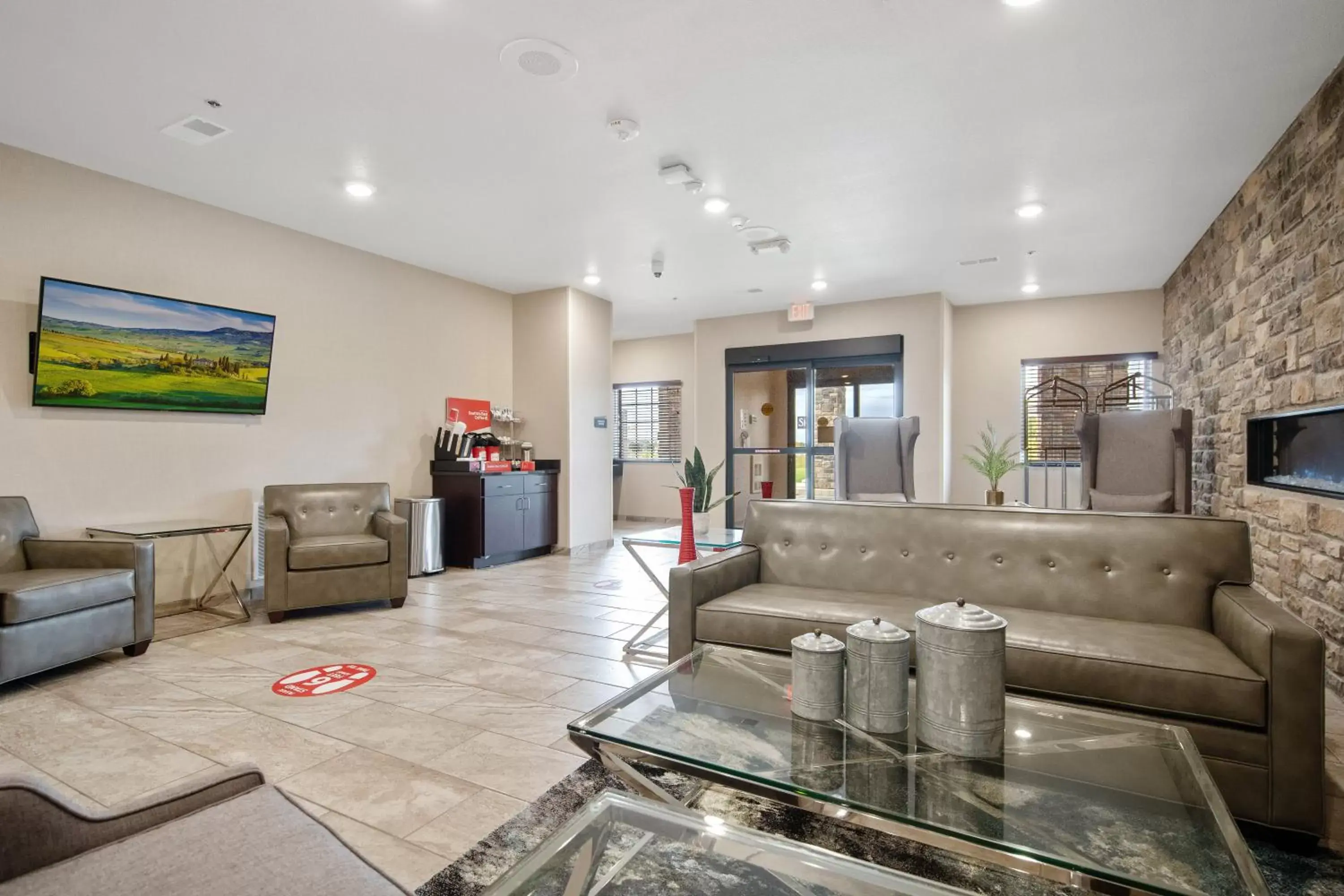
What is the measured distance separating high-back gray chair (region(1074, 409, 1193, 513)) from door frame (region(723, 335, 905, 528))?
285 cm

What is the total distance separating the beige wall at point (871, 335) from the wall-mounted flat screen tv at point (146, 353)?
4937 millimetres

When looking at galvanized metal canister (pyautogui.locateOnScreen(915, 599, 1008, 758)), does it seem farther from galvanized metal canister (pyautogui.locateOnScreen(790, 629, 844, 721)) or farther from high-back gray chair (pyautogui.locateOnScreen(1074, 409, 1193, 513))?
high-back gray chair (pyautogui.locateOnScreen(1074, 409, 1193, 513))

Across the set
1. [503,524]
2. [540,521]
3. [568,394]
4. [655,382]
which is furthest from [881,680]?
[655,382]

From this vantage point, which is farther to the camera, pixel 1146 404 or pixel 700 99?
pixel 1146 404

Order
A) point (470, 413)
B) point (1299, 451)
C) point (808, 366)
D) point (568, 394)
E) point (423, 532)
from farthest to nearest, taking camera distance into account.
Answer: point (808, 366) < point (568, 394) < point (470, 413) < point (423, 532) < point (1299, 451)

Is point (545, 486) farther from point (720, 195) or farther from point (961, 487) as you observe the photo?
point (961, 487)

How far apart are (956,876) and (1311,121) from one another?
12.6 ft

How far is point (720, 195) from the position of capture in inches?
172

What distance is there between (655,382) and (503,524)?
4.35 metres

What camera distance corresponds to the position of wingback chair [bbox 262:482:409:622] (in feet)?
13.5

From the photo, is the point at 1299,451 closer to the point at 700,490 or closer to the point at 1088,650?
the point at 1088,650

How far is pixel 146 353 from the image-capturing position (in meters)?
4.13

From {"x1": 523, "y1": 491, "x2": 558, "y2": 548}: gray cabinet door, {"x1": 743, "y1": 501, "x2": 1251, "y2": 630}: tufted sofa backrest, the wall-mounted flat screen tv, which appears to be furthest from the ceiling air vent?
{"x1": 523, "y1": 491, "x2": 558, "y2": 548}: gray cabinet door

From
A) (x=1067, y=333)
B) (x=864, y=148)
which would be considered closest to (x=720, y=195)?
(x=864, y=148)
